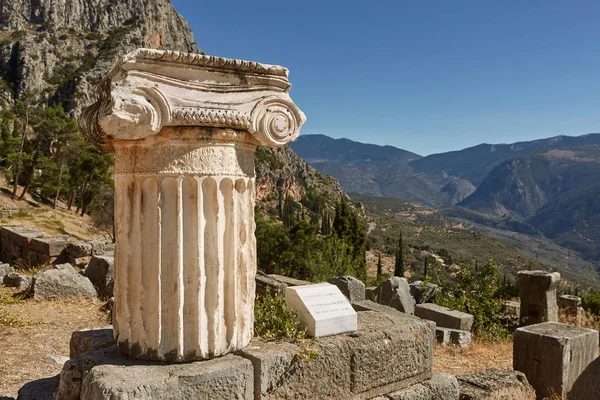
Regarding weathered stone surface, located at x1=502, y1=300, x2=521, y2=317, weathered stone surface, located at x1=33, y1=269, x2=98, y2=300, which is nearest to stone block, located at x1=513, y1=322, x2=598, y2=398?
weathered stone surface, located at x1=502, y1=300, x2=521, y2=317

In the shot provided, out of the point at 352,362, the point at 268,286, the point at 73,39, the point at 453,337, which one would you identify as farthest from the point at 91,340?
the point at 73,39

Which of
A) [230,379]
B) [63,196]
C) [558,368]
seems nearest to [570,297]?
[558,368]

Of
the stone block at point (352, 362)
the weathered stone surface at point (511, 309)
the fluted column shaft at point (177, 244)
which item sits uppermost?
the fluted column shaft at point (177, 244)

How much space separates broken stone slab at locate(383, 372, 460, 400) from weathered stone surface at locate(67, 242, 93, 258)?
1078 centimetres

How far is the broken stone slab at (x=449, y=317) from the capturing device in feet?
29.0

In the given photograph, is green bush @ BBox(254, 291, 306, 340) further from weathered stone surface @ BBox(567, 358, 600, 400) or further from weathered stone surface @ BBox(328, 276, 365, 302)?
weathered stone surface @ BBox(328, 276, 365, 302)

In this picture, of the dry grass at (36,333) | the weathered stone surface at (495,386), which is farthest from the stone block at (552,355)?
the dry grass at (36,333)

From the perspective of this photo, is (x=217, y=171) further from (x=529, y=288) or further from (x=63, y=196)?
(x=63, y=196)

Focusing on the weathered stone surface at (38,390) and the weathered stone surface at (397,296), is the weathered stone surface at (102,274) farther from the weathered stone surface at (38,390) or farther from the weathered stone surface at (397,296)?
the weathered stone surface at (397,296)

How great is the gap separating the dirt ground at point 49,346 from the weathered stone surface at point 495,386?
1.59 metres

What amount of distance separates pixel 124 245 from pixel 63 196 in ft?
117

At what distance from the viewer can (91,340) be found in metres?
3.76

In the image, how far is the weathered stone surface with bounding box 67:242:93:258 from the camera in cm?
1253

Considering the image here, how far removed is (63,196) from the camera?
35000mm
